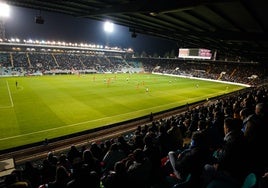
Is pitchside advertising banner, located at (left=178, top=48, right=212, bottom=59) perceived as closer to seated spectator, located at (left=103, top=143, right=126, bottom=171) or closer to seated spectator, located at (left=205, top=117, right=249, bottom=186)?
seated spectator, located at (left=103, top=143, right=126, bottom=171)

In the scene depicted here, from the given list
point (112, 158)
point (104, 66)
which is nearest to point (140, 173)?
point (112, 158)

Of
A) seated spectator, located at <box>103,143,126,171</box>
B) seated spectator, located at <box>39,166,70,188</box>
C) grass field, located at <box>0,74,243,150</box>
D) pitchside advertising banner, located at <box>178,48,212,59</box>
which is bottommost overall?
grass field, located at <box>0,74,243,150</box>

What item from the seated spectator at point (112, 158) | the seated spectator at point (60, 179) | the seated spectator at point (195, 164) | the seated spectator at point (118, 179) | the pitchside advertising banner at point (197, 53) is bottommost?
the seated spectator at point (112, 158)

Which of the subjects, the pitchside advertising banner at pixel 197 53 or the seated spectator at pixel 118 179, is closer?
the seated spectator at pixel 118 179

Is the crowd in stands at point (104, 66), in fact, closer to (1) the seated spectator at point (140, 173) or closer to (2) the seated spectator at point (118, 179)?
(1) the seated spectator at point (140, 173)

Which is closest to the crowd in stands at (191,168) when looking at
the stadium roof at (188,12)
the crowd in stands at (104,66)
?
the stadium roof at (188,12)

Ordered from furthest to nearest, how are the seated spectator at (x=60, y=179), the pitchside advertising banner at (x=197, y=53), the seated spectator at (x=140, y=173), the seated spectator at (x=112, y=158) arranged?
the pitchside advertising banner at (x=197, y=53) → the seated spectator at (x=112, y=158) → the seated spectator at (x=60, y=179) → the seated spectator at (x=140, y=173)

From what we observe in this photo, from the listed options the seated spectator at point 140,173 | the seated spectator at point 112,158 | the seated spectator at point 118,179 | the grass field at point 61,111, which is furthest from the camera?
the grass field at point 61,111

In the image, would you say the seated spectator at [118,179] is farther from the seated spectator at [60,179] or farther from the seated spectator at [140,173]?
the seated spectator at [60,179]

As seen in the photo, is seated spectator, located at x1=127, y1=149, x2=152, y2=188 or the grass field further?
the grass field

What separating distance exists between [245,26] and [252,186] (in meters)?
8.93

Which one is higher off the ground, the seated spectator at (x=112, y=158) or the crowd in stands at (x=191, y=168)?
the crowd in stands at (x=191, y=168)

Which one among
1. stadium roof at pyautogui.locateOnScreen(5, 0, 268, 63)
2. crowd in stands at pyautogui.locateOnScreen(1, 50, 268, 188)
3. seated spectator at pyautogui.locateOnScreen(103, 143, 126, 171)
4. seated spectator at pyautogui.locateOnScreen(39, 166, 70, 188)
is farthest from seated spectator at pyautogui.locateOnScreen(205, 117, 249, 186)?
stadium roof at pyautogui.locateOnScreen(5, 0, 268, 63)

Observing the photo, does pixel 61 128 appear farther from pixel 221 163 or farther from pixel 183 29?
pixel 221 163
